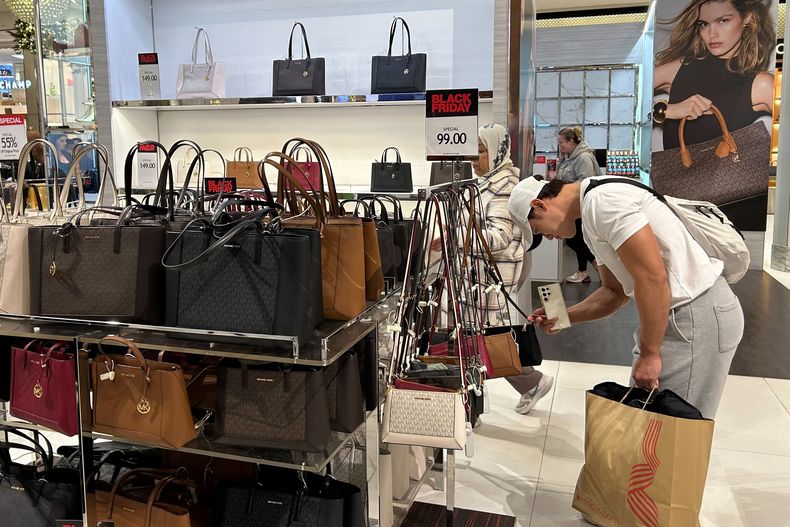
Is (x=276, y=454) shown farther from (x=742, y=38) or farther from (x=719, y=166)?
(x=742, y=38)

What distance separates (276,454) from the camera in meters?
1.80

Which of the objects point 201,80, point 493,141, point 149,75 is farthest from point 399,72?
point 149,75

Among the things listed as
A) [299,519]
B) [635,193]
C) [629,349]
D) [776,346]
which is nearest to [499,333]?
[635,193]

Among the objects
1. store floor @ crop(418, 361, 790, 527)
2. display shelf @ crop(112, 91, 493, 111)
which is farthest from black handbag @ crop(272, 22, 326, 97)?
store floor @ crop(418, 361, 790, 527)

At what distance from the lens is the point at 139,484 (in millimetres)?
2191

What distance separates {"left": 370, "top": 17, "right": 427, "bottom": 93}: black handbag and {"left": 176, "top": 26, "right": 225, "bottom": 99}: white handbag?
1.23 metres

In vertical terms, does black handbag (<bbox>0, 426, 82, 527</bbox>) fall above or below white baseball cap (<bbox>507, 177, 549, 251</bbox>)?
below

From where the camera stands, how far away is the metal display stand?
1.71m

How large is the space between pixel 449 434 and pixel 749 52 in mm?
8466

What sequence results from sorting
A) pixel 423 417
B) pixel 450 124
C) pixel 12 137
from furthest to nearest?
pixel 12 137
pixel 450 124
pixel 423 417

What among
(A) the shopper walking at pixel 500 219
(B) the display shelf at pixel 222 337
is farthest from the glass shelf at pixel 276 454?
(A) the shopper walking at pixel 500 219

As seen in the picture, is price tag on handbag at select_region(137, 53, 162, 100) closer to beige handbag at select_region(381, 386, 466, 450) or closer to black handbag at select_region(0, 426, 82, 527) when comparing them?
black handbag at select_region(0, 426, 82, 527)

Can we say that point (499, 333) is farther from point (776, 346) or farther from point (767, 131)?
point (767, 131)

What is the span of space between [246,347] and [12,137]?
2.65m
